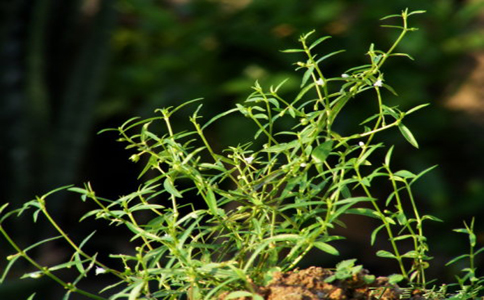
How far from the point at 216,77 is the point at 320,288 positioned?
315 centimetres

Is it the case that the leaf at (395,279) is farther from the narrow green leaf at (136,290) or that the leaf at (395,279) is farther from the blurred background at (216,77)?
the blurred background at (216,77)

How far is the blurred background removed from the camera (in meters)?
3.47

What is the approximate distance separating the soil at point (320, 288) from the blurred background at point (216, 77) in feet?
8.34

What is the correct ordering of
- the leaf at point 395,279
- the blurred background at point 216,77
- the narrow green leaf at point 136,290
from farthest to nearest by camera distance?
the blurred background at point 216,77
the leaf at point 395,279
the narrow green leaf at point 136,290

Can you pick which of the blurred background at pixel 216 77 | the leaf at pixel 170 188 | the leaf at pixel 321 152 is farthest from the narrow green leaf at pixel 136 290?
the blurred background at pixel 216 77

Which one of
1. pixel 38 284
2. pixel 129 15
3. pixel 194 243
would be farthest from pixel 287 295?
pixel 129 15

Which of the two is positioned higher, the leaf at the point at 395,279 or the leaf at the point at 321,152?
the leaf at the point at 321,152

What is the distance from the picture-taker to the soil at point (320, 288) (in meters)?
0.79

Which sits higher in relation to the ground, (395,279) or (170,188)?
(170,188)

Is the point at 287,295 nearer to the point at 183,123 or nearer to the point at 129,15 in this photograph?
the point at 183,123

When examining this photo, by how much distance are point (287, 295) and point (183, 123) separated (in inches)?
119

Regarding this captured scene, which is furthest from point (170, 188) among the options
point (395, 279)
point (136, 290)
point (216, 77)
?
point (216, 77)

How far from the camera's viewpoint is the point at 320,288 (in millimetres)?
815

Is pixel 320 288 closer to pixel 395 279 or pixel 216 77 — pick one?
pixel 395 279
